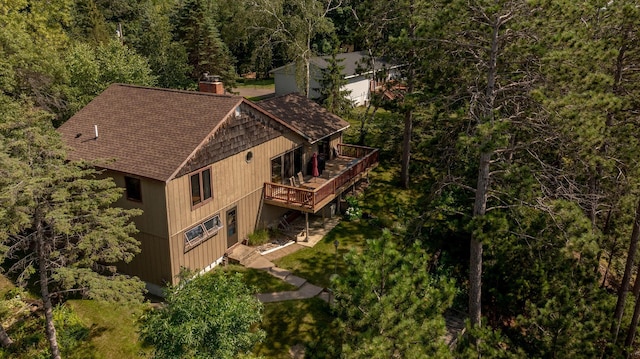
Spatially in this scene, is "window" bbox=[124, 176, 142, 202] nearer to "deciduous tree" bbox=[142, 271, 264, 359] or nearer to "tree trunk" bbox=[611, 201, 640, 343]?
"deciduous tree" bbox=[142, 271, 264, 359]

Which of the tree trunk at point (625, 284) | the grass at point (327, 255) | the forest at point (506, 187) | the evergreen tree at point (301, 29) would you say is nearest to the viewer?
the forest at point (506, 187)

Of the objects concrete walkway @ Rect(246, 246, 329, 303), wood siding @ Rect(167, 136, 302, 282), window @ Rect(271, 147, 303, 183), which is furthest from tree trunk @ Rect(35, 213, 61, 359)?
window @ Rect(271, 147, 303, 183)

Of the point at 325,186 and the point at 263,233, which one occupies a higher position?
the point at 325,186

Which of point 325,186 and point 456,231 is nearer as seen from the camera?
point 456,231

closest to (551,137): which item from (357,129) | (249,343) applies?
(249,343)

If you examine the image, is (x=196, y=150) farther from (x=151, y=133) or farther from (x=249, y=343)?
(x=249, y=343)

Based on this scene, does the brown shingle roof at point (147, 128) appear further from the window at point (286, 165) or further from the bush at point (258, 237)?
the bush at point (258, 237)

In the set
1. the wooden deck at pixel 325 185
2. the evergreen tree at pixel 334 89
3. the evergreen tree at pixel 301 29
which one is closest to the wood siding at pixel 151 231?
the wooden deck at pixel 325 185
